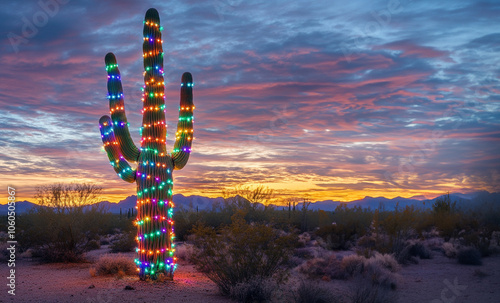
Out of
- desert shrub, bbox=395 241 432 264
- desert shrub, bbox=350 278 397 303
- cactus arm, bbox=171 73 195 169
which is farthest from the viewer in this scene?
desert shrub, bbox=395 241 432 264

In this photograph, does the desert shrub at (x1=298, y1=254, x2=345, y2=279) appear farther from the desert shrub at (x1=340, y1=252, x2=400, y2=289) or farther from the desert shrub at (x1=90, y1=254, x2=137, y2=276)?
the desert shrub at (x1=90, y1=254, x2=137, y2=276)

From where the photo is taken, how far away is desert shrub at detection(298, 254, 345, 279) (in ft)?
45.0

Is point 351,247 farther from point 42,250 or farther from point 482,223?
point 42,250

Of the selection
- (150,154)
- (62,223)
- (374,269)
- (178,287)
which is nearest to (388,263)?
(374,269)

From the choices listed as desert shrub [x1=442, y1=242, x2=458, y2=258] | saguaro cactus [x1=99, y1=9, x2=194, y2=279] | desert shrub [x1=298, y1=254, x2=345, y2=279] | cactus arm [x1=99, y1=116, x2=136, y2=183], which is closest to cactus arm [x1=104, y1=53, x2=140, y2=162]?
saguaro cactus [x1=99, y1=9, x2=194, y2=279]

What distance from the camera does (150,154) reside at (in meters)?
12.2

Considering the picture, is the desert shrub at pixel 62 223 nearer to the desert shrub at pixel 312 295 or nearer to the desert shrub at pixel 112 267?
the desert shrub at pixel 112 267

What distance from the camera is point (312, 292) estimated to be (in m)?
9.55

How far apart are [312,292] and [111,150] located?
6724mm

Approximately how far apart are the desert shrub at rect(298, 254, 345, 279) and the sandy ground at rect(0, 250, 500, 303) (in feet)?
2.01

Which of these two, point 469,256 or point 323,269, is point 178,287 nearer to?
point 323,269

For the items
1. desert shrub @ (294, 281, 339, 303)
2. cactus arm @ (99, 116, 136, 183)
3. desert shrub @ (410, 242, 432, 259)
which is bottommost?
desert shrub @ (410, 242, 432, 259)

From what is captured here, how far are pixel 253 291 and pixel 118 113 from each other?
6.12 metres

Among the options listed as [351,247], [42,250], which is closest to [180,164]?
[42,250]
